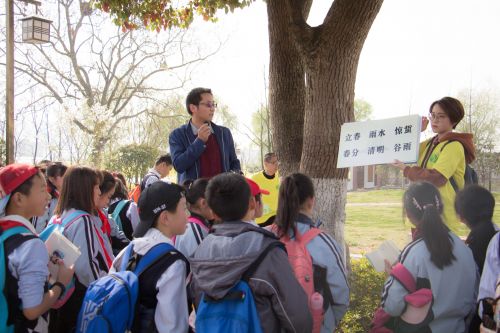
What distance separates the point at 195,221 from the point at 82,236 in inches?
30.3

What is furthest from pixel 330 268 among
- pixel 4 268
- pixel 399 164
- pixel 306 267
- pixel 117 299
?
pixel 4 268

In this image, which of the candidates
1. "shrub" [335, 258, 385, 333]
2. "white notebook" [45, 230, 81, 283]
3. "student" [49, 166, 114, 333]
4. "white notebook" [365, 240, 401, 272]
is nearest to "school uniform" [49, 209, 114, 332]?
"student" [49, 166, 114, 333]

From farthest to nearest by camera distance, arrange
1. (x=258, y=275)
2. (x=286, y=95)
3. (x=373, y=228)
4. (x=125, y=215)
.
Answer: (x=373, y=228) → (x=286, y=95) → (x=125, y=215) → (x=258, y=275)

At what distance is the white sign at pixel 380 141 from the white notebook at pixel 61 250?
245cm

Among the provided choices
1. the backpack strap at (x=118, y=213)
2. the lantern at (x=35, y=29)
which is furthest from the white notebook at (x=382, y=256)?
the lantern at (x=35, y=29)

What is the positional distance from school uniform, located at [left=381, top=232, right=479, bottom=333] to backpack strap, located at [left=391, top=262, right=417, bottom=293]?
0.02 m

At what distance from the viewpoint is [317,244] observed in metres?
2.89

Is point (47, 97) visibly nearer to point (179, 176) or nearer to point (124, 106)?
point (124, 106)

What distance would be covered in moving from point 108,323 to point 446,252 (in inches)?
73.0

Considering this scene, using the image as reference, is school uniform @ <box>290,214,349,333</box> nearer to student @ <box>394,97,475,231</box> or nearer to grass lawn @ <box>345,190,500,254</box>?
student @ <box>394,97,475,231</box>

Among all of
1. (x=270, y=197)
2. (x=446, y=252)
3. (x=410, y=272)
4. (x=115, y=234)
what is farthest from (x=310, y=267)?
(x=270, y=197)

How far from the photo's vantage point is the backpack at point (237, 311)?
88.4 inches

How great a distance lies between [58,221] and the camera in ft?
11.3

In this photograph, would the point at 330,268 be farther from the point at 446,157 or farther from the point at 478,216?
the point at 446,157
